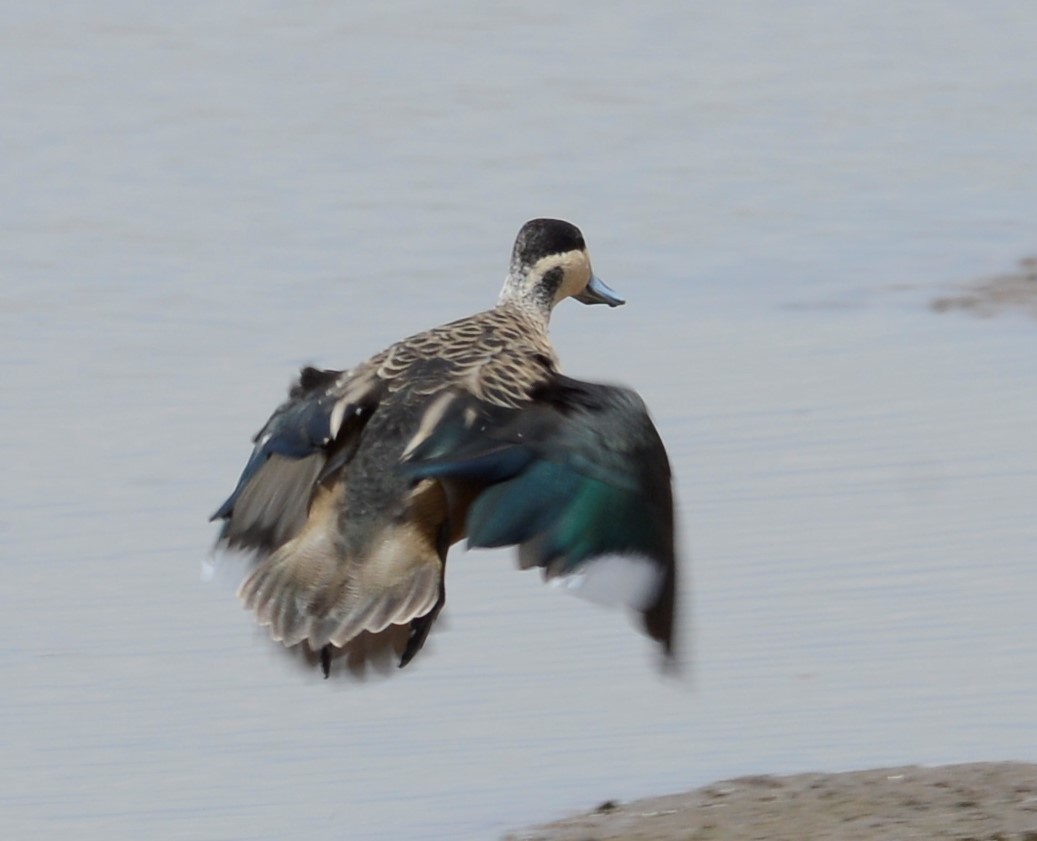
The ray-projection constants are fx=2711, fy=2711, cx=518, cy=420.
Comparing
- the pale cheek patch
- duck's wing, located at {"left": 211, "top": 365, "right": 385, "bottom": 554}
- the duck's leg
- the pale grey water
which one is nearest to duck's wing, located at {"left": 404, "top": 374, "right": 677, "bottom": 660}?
the pale cheek patch

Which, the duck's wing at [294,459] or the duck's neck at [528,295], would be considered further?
the duck's neck at [528,295]

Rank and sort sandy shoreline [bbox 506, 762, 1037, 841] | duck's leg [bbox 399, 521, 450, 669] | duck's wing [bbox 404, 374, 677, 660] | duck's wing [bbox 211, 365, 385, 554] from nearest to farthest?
1. sandy shoreline [bbox 506, 762, 1037, 841]
2. duck's wing [bbox 404, 374, 677, 660]
3. duck's leg [bbox 399, 521, 450, 669]
4. duck's wing [bbox 211, 365, 385, 554]

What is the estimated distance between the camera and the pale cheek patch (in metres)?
5.89

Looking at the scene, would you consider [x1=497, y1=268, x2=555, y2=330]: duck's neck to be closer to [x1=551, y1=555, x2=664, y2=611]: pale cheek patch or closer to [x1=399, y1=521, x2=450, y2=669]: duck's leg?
[x1=399, y1=521, x2=450, y2=669]: duck's leg

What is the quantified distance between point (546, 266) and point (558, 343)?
2.14 m

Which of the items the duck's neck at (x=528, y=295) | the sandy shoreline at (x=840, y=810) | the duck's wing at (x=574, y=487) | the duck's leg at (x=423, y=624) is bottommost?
the sandy shoreline at (x=840, y=810)

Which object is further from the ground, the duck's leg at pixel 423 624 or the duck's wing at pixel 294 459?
the duck's wing at pixel 294 459

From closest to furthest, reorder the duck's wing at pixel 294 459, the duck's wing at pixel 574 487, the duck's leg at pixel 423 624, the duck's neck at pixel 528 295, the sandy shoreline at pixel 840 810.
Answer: the sandy shoreline at pixel 840 810
the duck's wing at pixel 574 487
the duck's leg at pixel 423 624
the duck's wing at pixel 294 459
the duck's neck at pixel 528 295

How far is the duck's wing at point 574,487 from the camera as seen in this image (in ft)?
19.4

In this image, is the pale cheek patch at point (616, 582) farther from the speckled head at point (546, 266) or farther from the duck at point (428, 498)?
the speckled head at point (546, 266)

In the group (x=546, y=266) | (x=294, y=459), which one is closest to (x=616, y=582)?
(x=294, y=459)

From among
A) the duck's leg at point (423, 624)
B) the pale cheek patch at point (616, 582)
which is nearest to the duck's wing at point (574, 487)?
the pale cheek patch at point (616, 582)

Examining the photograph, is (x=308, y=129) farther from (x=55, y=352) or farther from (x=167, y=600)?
(x=167, y=600)

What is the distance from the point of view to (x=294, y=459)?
6387mm
